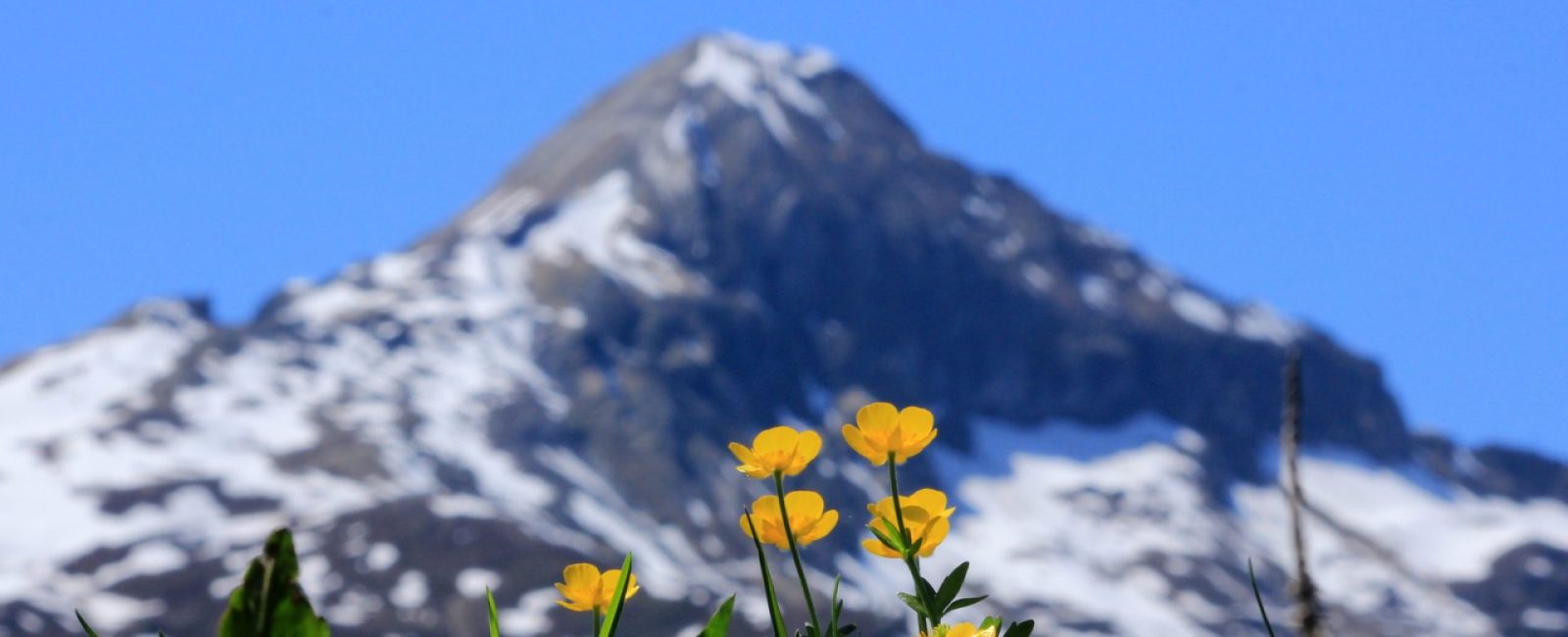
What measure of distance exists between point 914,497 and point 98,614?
129674 mm

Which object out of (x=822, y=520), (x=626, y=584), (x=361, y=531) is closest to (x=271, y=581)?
(x=626, y=584)

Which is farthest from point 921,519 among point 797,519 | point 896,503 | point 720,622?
point 720,622

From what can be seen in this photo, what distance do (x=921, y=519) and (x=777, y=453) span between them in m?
0.15

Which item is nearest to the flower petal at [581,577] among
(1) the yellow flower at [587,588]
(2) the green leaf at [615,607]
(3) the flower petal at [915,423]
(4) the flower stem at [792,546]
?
(1) the yellow flower at [587,588]

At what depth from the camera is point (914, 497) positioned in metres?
1.67

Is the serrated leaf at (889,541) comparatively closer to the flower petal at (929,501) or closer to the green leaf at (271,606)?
the flower petal at (929,501)

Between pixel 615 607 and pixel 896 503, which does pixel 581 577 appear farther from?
pixel 896 503

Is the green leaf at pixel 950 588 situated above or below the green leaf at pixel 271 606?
above

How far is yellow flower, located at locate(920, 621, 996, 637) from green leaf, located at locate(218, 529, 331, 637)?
0.49 m

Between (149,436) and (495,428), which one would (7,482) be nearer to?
(149,436)

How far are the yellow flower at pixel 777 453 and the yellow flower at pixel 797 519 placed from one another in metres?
0.04

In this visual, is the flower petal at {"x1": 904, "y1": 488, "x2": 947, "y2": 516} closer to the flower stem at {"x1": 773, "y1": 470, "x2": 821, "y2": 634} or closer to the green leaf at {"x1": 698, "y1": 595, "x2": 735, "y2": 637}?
the flower stem at {"x1": 773, "y1": 470, "x2": 821, "y2": 634}

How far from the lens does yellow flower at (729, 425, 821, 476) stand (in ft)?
5.04

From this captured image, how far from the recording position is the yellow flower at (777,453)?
1535 millimetres
